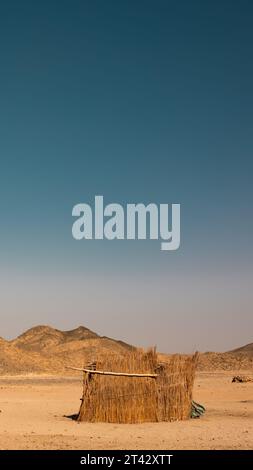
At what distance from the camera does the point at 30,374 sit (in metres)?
52.0

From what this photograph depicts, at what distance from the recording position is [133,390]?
58.9ft

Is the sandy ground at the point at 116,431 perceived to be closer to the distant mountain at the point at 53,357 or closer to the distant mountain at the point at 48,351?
the distant mountain at the point at 48,351

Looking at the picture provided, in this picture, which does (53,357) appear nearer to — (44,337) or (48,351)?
(48,351)

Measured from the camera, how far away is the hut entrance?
17.9 meters

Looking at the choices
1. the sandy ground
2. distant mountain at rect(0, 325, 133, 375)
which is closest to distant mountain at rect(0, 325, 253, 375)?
distant mountain at rect(0, 325, 133, 375)

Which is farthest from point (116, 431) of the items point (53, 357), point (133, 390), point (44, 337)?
point (44, 337)

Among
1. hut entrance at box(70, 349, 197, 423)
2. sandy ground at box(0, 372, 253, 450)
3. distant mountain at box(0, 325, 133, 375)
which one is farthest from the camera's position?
distant mountain at box(0, 325, 133, 375)

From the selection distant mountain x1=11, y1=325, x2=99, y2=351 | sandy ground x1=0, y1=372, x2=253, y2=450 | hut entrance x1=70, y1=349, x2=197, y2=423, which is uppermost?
distant mountain x1=11, y1=325, x2=99, y2=351

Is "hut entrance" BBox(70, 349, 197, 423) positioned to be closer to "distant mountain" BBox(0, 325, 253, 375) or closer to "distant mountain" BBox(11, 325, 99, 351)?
"distant mountain" BBox(0, 325, 253, 375)

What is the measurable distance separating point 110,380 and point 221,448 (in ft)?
18.0

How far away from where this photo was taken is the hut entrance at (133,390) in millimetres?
17938
